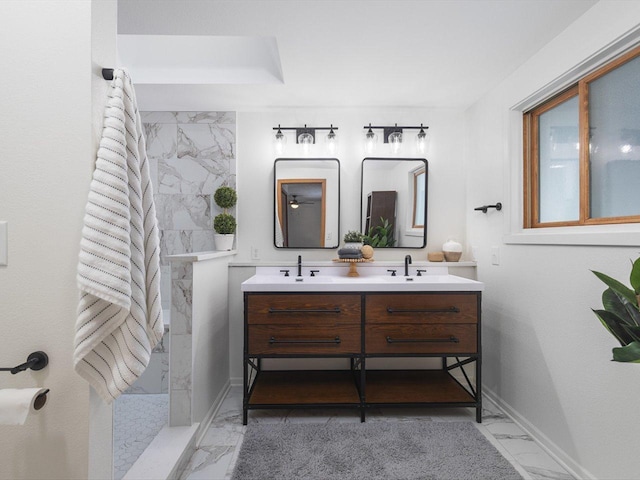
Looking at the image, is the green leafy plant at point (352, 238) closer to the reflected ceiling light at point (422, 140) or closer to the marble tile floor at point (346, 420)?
the reflected ceiling light at point (422, 140)

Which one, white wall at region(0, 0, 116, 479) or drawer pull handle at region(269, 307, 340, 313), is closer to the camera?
white wall at region(0, 0, 116, 479)

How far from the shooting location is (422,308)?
2.18 m

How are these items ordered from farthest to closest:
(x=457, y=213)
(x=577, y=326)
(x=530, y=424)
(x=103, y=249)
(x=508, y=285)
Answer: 1. (x=457, y=213)
2. (x=508, y=285)
3. (x=530, y=424)
4. (x=577, y=326)
5. (x=103, y=249)

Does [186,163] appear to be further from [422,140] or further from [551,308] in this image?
[551,308]

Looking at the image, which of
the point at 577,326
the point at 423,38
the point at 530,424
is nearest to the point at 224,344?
the point at 530,424

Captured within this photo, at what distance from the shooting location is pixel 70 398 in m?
0.98

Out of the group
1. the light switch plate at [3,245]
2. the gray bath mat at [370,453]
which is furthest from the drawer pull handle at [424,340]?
the light switch plate at [3,245]

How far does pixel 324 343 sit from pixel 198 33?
1.95 metres

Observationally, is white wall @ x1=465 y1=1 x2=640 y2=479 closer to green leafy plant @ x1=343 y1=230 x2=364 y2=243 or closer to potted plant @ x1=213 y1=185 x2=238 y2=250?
green leafy plant @ x1=343 y1=230 x2=364 y2=243

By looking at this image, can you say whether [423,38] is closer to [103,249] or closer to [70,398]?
[103,249]

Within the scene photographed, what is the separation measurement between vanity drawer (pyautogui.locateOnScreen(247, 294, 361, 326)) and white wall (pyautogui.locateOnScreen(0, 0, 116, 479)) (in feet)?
3.96

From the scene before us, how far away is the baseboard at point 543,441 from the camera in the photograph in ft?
5.47

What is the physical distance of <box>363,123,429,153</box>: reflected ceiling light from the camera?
9.25 feet

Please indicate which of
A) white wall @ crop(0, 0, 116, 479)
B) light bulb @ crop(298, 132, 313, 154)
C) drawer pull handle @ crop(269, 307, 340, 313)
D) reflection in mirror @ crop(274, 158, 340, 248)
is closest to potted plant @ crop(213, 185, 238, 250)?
reflection in mirror @ crop(274, 158, 340, 248)
